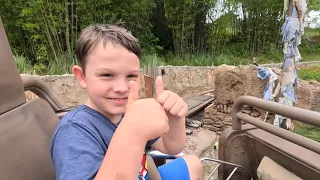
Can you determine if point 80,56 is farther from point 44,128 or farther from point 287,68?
point 287,68

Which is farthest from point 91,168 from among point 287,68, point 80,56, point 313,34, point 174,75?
point 313,34

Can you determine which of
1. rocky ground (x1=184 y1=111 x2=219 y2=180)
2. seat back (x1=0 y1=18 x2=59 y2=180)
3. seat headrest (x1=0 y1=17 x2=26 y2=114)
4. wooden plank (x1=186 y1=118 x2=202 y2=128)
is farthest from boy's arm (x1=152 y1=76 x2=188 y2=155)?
wooden plank (x1=186 y1=118 x2=202 y2=128)

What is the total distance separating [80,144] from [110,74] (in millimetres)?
201

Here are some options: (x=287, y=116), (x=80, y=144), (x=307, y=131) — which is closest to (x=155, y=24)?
(x=307, y=131)

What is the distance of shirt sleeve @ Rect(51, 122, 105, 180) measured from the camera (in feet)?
2.23

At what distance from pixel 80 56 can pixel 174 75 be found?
20.7 feet

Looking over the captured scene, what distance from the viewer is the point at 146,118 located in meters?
0.67

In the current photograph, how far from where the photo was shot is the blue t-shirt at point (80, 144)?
685 mm

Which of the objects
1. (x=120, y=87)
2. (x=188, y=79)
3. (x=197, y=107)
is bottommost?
(x=197, y=107)

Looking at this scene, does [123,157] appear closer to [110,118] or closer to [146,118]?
[146,118]

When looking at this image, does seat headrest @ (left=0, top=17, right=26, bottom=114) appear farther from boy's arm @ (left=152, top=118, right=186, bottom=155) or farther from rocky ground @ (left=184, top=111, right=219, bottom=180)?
rocky ground @ (left=184, top=111, right=219, bottom=180)

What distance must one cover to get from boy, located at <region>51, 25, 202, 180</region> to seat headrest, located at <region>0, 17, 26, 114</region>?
9.5 inches

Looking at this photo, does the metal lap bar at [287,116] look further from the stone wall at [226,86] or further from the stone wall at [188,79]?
the stone wall at [188,79]

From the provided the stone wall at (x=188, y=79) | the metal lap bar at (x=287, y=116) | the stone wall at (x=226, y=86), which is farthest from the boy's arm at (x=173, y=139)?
the stone wall at (x=188, y=79)
